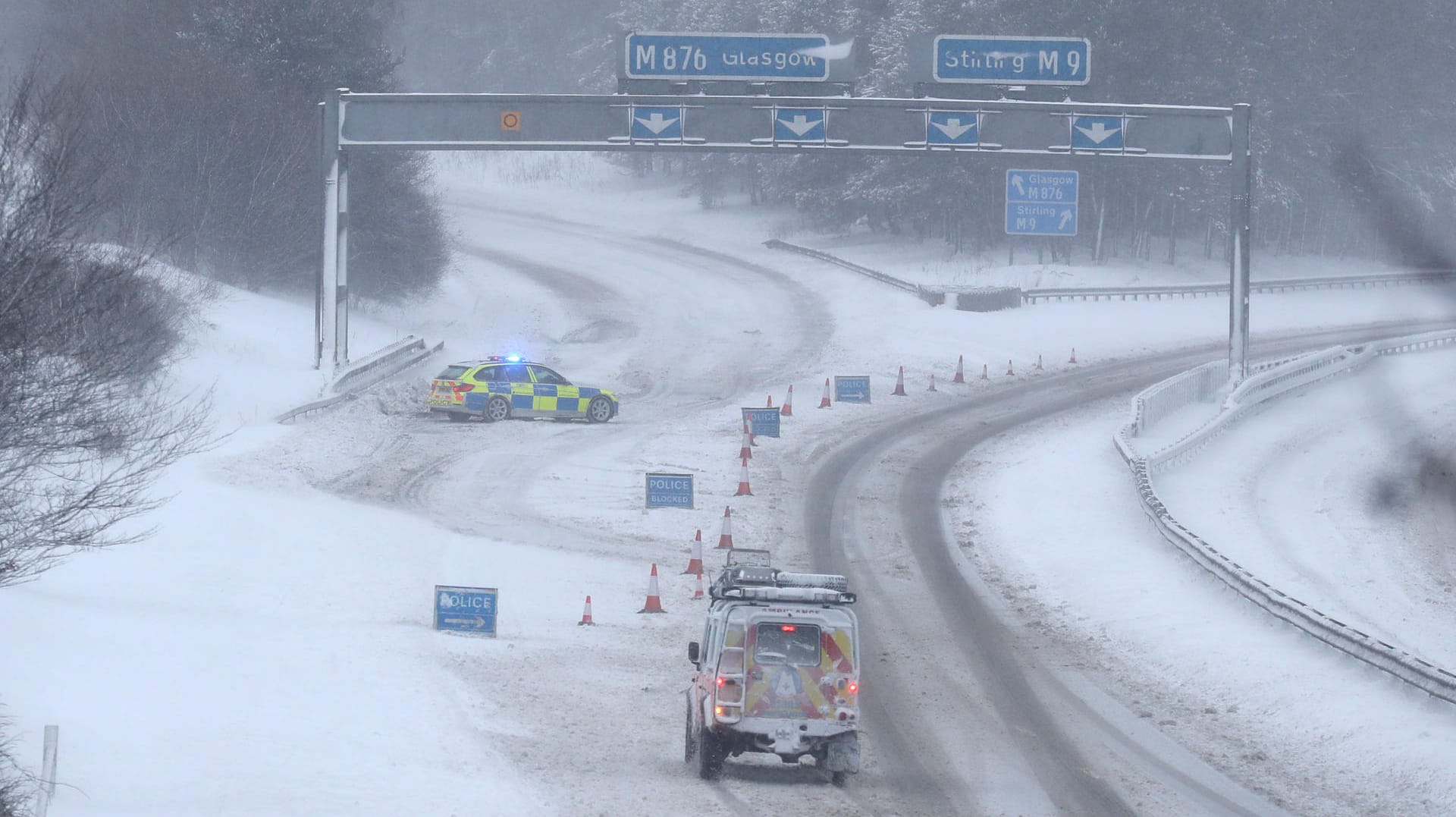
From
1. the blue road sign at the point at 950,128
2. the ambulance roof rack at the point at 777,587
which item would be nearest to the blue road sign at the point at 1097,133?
the blue road sign at the point at 950,128

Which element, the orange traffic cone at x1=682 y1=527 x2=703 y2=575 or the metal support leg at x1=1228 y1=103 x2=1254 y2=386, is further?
the metal support leg at x1=1228 y1=103 x2=1254 y2=386

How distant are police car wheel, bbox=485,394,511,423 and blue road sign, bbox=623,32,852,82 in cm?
775

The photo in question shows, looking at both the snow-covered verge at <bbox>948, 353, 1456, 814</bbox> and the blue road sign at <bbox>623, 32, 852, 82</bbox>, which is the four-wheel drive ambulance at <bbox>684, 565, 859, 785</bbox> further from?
the blue road sign at <bbox>623, 32, 852, 82</bbox>

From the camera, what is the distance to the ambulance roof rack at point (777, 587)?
12516mm

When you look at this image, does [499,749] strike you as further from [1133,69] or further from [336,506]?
[1133,69]

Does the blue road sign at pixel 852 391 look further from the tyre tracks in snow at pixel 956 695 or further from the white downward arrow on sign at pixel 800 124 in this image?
the tyre tracks in snow at pixel 956 695

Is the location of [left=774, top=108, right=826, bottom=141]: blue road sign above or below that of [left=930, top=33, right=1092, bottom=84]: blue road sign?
below

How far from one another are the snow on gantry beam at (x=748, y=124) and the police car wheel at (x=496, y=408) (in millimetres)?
5581

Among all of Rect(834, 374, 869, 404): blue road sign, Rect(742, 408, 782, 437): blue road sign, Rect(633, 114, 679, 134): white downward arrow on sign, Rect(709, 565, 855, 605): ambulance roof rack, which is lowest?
Rect(709, 565, 855, 605): ambulance roof rack

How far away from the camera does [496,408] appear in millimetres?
31984

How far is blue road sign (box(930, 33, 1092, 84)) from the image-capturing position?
→ 33.3 meters

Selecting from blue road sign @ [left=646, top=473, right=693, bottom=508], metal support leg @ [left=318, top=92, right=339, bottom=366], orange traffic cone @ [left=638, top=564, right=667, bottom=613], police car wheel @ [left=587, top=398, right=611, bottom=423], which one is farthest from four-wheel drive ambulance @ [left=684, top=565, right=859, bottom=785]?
metal support leg @ [left=318, top=92, right=339, bottom=366]

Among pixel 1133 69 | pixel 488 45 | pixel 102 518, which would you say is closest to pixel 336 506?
pixel 102 518

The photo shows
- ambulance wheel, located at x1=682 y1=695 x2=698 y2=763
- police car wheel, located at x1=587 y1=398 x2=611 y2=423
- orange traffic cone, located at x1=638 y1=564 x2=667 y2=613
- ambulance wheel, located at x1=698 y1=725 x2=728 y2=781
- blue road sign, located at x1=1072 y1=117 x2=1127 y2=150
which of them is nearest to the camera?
ambulance wheel, located at x1=698 y1=725 x2=728 y2=781
